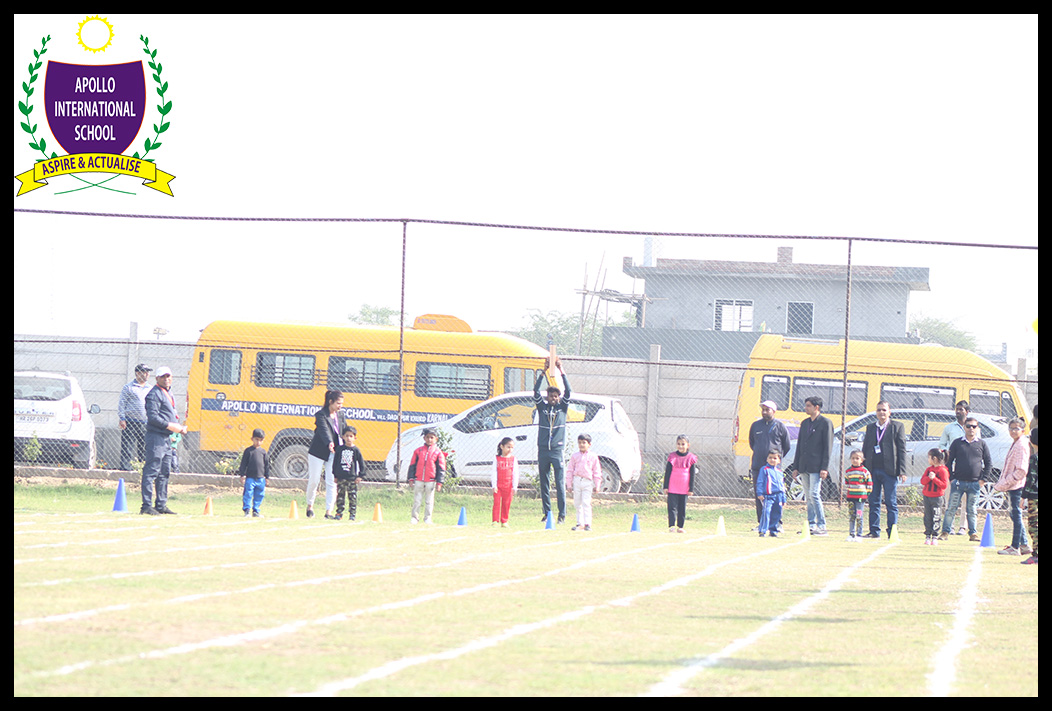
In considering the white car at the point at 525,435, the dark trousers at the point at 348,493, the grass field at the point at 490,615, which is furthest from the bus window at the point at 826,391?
the dark trousers at the point at 348,493

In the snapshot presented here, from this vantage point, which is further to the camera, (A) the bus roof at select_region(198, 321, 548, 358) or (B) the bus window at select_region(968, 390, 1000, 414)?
(A) the bus roof at select_region(198, 321, 548, 358)

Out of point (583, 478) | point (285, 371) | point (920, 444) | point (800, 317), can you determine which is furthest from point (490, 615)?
point (800, 317)

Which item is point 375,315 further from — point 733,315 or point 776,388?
point 776,388

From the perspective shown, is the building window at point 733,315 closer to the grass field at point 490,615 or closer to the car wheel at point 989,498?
the car wheel at point 989,498

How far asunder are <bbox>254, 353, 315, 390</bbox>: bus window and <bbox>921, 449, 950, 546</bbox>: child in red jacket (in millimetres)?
10269

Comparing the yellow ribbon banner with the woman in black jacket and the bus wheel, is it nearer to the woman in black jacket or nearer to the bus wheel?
the woman in black jacket

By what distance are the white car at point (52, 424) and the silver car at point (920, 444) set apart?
11358 millimetres

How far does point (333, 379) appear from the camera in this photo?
69.3ft

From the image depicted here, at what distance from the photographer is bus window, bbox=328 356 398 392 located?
2105 cm

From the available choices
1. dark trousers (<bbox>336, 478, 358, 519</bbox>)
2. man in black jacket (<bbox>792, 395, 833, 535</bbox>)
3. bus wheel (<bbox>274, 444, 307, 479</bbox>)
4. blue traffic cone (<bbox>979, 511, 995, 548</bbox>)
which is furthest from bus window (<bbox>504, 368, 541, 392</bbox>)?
blue traffic cone (<bbox>979, 511, 995, 548</bbox>)

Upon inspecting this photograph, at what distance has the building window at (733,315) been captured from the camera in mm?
44812

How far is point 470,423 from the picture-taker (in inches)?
762

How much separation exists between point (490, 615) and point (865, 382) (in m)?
15.6
